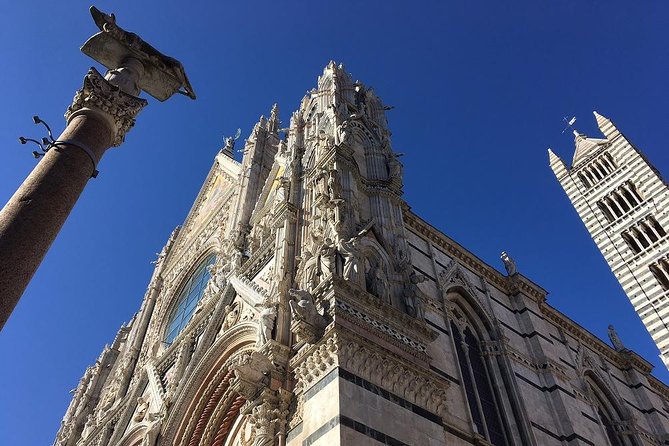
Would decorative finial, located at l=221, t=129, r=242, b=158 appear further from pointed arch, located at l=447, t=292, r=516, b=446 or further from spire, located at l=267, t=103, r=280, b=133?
pointed arch, located at l=447, t=292, r=516, b=446

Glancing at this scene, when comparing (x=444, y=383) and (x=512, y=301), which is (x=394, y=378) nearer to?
(x=444, y=383)

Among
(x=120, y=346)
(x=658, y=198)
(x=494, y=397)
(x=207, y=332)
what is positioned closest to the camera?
(x=494, y=397)

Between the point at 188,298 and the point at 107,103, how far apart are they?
36.8ft

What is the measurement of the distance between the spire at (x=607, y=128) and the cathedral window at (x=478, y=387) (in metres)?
19.5

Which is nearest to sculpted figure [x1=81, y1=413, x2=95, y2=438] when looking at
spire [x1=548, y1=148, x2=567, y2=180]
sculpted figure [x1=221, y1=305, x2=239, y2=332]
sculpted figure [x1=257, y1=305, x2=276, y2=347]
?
sculpted figure [x1=221, y1=305, x2=239, y2=332]

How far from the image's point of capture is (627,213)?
2464 centimetres

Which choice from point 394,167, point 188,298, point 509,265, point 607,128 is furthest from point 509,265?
point 607,128

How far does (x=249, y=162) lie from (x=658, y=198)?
53.7 feet

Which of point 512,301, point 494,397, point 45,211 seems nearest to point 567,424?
point 494,397

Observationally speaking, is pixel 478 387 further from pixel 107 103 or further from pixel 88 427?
pixel 88 427

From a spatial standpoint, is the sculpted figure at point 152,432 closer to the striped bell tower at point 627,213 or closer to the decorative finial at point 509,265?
the decorative finial at point 509,265

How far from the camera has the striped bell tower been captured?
21938mm

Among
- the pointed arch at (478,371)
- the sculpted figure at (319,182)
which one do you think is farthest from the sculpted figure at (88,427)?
the pointed arch at (478,371)

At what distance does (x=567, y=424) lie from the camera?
11.0 meters
